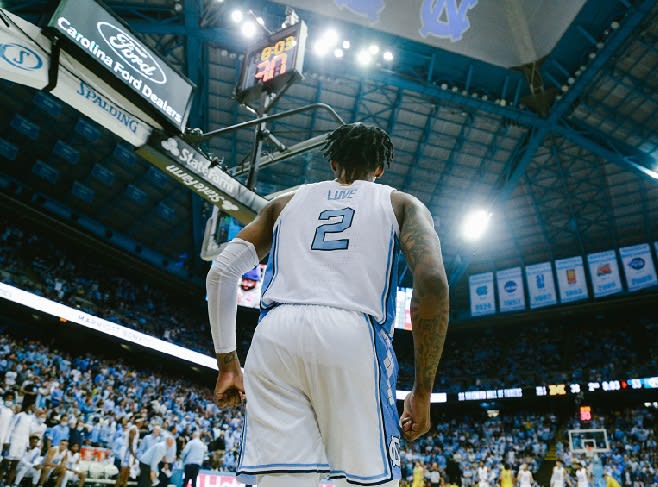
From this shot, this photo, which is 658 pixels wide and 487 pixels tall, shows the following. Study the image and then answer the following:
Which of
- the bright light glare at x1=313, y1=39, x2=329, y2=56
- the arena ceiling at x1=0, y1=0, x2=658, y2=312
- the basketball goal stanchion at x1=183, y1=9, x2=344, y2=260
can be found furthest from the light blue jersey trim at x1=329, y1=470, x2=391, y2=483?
the bright light glare at x1=313, y1=39, x2=329, y2=56

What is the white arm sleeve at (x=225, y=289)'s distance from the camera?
2.10 metres

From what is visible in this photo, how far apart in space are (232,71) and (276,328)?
1871 cm

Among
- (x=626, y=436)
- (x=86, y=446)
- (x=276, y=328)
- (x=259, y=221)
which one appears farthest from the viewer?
(x=626, y=436)

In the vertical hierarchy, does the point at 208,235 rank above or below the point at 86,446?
above

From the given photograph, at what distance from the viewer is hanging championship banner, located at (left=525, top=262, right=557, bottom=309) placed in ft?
80.6

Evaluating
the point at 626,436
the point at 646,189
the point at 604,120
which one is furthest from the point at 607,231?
the point at 626,436

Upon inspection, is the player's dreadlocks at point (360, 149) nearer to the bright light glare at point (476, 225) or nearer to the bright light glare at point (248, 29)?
the bright light glare at point (248, 29)

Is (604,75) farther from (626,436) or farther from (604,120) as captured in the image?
(626,436)

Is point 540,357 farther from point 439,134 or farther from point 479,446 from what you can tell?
point 439,134

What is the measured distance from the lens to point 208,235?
6859mm

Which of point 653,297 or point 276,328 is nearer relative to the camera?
point 276,328

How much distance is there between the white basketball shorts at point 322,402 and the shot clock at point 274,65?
534 centimetres

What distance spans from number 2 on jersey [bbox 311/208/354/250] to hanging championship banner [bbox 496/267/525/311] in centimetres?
2490

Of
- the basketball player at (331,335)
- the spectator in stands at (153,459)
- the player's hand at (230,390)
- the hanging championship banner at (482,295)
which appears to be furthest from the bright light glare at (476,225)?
the player's hand at (230,390)
